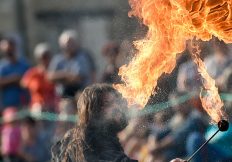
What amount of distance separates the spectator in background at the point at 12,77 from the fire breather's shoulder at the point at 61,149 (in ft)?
16.3

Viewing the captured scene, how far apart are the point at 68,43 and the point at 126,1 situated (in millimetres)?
3826

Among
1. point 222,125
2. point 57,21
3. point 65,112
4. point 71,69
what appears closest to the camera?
point 222,125

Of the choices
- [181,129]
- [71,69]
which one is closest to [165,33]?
[181,129]

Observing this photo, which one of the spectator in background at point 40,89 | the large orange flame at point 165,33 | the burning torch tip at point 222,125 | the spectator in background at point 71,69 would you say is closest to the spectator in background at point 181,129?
the large orange flame at point 165,33

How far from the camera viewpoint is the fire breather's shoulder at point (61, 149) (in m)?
Answer: 7.00

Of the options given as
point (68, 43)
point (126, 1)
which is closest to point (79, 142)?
point (126, 1)

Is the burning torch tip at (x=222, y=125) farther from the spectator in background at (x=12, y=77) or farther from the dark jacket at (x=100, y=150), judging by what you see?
the spectator in background at (x=12, y=77)

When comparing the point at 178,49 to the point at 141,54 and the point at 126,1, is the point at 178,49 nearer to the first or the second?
the point at 141,54

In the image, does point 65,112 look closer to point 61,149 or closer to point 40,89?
point 40,89

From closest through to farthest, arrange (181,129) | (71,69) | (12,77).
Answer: (181,129) < (71,69) < (12,77)

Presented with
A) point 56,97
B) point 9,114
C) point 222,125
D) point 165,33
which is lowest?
point 9,114

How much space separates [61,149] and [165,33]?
109cm

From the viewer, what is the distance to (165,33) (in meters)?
6.98

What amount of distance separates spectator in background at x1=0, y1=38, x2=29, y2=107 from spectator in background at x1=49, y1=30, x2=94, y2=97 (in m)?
0.47
